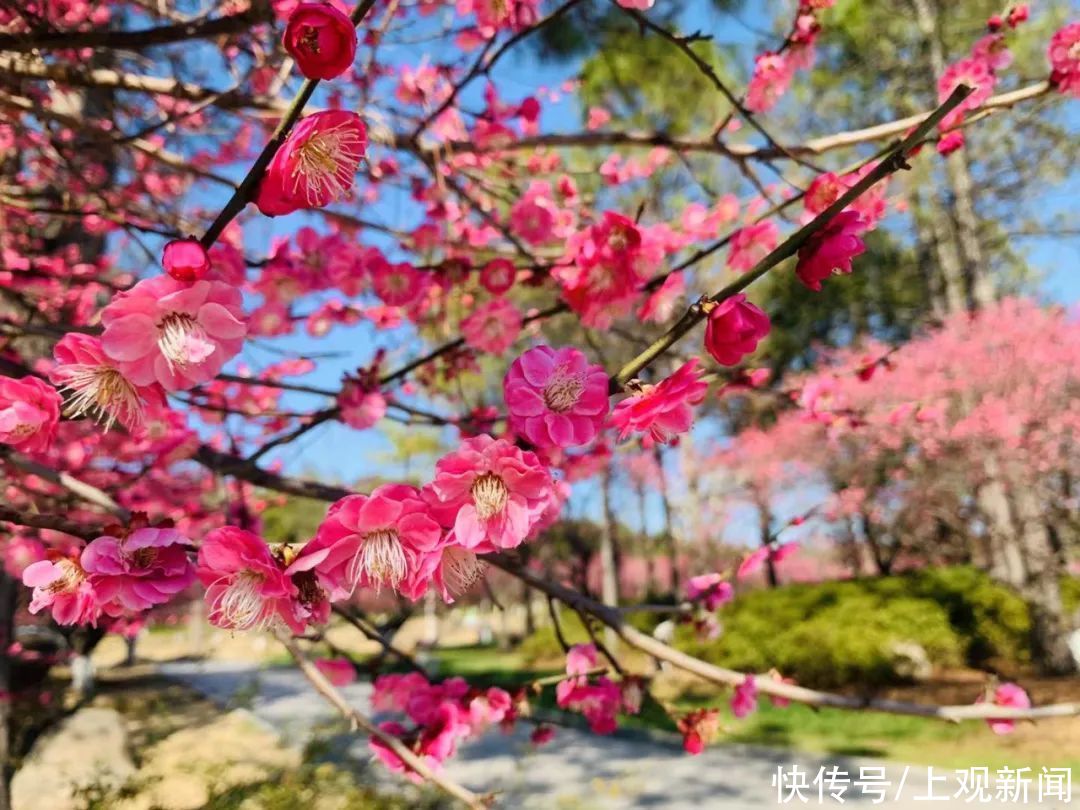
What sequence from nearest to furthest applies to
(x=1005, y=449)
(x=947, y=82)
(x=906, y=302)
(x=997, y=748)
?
1. (x=947, y=82)
2. (x=997, y=748)
3. (x=1005, y=449)
4. (x=906, y=302)

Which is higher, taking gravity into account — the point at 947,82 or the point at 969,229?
the point at 969,229

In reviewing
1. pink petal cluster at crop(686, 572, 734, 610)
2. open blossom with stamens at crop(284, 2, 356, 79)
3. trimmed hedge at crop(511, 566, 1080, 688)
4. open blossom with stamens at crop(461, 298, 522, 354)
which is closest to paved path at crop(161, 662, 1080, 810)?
trimmed hedge at crop(511, 566, 1080, 688)

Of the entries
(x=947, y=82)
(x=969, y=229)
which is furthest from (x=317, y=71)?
(x=969, y=229)

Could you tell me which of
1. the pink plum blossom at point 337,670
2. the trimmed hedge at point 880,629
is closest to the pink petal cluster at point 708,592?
the pink plum blossom at point 337,670

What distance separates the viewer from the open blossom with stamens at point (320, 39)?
29.4 inches

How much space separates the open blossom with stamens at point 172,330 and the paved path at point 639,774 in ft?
11.6

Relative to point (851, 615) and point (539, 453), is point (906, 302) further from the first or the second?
point (539, 453)

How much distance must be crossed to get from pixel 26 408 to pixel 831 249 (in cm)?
106

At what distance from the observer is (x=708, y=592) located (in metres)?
2.27

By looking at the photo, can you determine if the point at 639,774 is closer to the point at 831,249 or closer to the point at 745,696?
the point at 745,696

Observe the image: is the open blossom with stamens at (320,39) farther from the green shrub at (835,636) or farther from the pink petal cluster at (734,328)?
the green shrub at (835,636)

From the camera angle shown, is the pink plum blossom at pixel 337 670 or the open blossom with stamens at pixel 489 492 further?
the pink plum blossom at pixel 337 670

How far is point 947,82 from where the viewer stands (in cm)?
240

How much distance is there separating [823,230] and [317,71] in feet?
2.02
